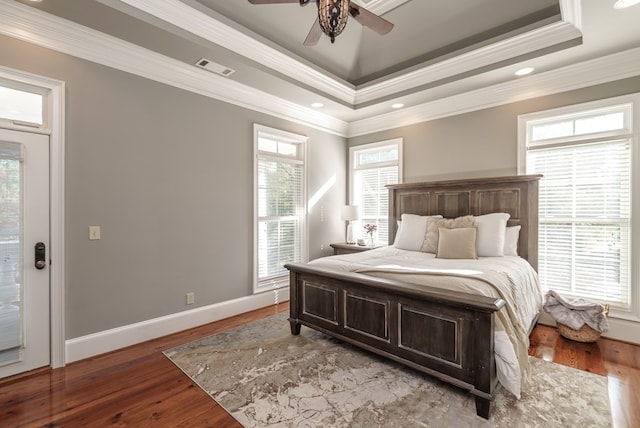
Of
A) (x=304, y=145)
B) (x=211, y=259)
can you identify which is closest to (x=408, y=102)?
(x=304, y=145)

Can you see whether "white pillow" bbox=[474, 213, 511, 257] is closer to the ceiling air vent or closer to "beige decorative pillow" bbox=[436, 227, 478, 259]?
"beige decorative pillow" bbox=[436, 227, 478, 259]

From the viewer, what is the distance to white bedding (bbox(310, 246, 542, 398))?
75.8 inches

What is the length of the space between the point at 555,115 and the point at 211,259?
14.2 ft

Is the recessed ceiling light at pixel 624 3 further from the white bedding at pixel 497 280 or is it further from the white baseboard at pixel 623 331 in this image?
the white baseboard at pixel 623 331

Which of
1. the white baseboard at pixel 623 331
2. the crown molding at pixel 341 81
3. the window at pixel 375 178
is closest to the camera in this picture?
the crown molding at pixel 341 81

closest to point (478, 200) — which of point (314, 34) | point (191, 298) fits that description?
point (314, 34)

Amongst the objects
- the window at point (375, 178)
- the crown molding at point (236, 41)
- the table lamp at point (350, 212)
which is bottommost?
the table lamp at point (350, 212)

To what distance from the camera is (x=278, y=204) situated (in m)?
4.43

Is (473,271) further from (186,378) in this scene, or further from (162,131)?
(162,131)

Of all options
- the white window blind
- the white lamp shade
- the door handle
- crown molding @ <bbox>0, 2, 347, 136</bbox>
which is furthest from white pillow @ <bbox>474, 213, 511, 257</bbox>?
the door handle

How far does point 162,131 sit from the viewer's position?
320 centimetres

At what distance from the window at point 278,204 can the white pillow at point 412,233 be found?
59.6 inches

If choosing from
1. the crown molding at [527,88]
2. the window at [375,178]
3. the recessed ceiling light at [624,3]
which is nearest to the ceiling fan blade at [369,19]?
the recessed ceiling light at [624,3]

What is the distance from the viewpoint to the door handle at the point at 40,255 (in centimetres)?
249
